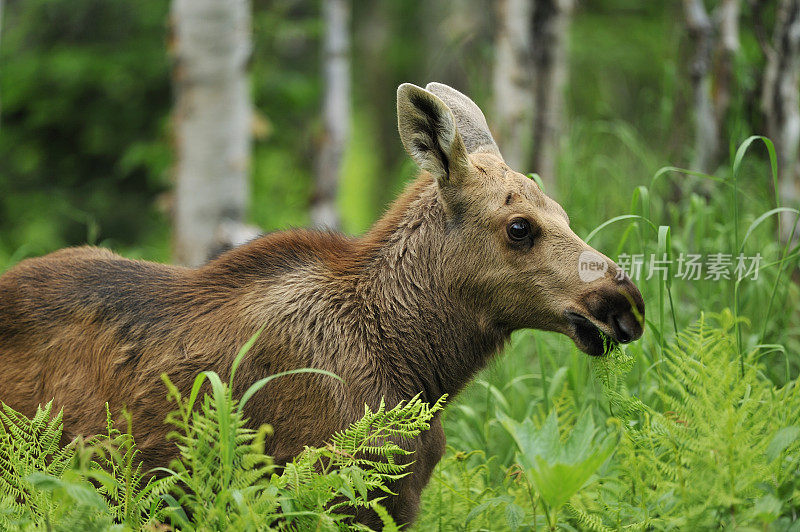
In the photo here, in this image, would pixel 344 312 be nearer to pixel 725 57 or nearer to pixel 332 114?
pixel 725 57

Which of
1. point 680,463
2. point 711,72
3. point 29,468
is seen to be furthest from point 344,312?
point 711,72

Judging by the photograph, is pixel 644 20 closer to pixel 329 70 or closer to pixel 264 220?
pixel 329 70

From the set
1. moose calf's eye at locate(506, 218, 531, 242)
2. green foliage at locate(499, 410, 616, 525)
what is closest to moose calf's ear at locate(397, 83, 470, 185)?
moose calf's eye at locate(506, 218, 531, 242)

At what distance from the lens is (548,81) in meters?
7.63

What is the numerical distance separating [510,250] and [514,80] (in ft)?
14.2

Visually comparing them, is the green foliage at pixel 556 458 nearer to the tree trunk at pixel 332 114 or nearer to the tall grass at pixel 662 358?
the tall grass at pixel 662 358

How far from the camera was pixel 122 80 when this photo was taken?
379 inches

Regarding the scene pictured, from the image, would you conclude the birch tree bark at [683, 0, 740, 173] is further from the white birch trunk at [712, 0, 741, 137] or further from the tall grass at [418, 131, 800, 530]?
the tall grass at [418, 131, 800, 530]

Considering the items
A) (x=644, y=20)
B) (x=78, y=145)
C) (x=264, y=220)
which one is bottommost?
(x=264, y=220)

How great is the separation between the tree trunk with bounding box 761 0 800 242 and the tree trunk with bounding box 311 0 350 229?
5.49 metres

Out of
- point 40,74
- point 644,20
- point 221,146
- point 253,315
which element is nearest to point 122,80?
point 40,74

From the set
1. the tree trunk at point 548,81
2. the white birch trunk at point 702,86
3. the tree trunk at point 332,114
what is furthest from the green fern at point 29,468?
the tree trunk at point 332,114

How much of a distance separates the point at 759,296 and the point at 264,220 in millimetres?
6478

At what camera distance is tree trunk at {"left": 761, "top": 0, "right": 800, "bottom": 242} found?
17.6 ft
